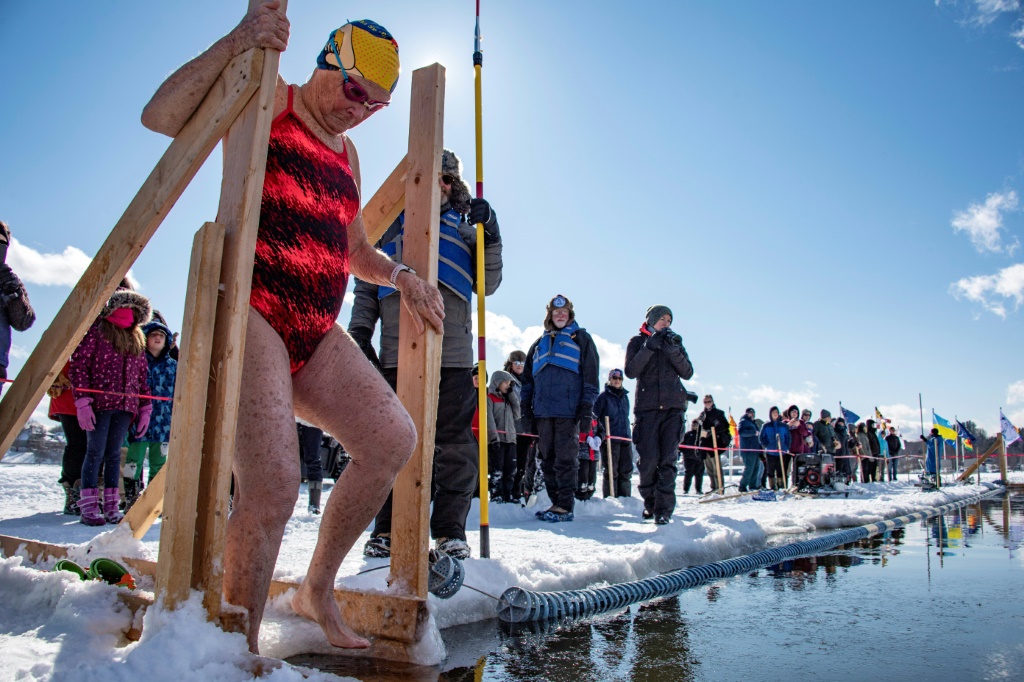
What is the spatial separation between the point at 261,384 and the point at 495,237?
2.42 m

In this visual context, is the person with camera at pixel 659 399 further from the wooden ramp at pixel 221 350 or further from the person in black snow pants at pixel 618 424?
the wooden ramp at pixel 221 350

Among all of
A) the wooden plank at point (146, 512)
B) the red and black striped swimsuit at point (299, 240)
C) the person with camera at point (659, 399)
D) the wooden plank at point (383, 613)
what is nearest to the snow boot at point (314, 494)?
the person with camera at point (659, 399)

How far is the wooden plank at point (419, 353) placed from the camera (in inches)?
89.0

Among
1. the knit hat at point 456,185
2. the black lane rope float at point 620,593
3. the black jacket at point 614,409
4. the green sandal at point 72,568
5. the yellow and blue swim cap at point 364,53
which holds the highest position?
the knit hat at point 456,185

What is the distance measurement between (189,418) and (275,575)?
113cm

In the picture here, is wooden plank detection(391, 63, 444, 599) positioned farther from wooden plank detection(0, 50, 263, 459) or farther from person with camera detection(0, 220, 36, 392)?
person with camera detection(0, 220, 36, 392)

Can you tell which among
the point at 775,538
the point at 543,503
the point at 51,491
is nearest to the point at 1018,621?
the point at 775,538

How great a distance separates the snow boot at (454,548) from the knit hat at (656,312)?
161 inches

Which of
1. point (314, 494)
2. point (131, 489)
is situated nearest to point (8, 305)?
point (131, 489)

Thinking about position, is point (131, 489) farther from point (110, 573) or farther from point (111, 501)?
point (110, 573)

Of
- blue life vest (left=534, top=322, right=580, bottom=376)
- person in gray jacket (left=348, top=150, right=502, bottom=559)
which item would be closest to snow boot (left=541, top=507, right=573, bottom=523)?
blue life vest (left=534, top=322, right=580, bottom=376)

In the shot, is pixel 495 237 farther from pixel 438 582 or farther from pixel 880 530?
pixel 880 530

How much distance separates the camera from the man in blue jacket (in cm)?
703

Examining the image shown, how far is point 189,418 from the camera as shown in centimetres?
158
